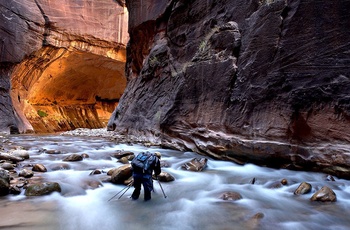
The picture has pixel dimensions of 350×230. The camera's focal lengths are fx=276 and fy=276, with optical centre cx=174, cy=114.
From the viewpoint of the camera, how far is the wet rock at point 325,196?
3.50m

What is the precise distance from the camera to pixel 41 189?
366cm

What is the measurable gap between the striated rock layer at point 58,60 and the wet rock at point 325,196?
15.2m

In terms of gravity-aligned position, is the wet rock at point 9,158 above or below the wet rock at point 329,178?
below

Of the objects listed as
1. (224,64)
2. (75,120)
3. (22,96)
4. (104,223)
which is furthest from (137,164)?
(75,120)

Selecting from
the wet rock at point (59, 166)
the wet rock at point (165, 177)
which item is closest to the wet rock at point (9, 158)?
the wet rock at point (59, 166)

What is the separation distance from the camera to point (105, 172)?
4.98m

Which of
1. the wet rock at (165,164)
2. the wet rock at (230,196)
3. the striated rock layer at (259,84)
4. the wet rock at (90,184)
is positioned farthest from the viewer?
the wet rock at (165,164)

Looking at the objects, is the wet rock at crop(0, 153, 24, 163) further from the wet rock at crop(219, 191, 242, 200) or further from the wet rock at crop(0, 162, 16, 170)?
the wet rock at crop(219, 191, 242, 200)

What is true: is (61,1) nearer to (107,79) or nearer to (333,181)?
(107,79)

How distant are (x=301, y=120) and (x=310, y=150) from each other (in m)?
0.54

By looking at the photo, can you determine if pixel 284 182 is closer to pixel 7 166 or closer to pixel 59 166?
pixel 59 166

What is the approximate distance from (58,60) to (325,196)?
20474 mm

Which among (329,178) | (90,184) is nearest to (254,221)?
(329,178)

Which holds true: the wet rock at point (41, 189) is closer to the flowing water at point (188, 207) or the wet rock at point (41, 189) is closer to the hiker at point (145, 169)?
the flowing water at point (188, 207)
